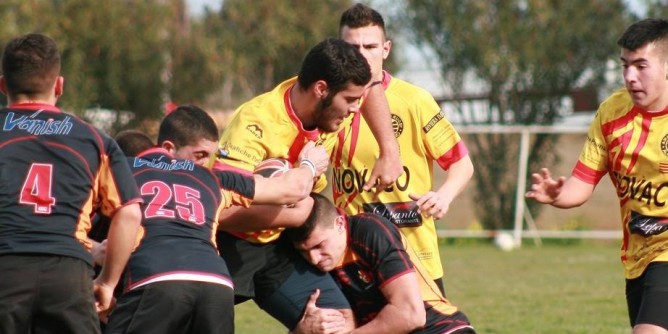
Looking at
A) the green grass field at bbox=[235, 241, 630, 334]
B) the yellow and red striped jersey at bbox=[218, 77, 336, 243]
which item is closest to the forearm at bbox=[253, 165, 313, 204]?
the yellow and red striped jersey at bbox=[218, 77, 336, 243]

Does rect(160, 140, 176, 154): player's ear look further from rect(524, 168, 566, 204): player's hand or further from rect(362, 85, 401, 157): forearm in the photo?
rect(524, 168, 566, 204): player's hand

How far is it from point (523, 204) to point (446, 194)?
48.7 feet

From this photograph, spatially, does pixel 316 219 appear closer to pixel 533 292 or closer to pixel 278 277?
pixel 278 277

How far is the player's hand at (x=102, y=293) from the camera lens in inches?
205

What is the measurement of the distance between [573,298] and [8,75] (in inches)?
323

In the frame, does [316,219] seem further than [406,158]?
No

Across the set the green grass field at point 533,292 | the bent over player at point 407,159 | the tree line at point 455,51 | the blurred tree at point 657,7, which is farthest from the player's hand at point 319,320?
the blurred tree at point 657,7

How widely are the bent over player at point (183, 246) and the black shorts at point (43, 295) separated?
0.34 metres

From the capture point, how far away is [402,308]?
579 cm

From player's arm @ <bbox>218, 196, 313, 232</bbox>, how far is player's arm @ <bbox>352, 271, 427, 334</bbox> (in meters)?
0.58

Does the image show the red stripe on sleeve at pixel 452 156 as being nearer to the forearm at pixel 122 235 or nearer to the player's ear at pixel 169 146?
the player's ear at pixel 169 146

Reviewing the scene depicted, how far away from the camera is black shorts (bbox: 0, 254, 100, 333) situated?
479cm

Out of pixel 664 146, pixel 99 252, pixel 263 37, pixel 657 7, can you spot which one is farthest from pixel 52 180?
pixel 657 7

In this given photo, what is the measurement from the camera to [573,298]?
1205cm
